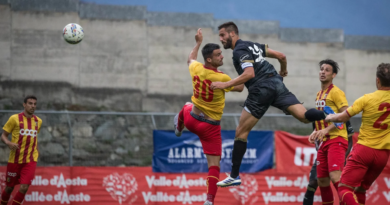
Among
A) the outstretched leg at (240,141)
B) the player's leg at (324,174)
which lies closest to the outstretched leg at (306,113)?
the outstretched leg at (240,141)

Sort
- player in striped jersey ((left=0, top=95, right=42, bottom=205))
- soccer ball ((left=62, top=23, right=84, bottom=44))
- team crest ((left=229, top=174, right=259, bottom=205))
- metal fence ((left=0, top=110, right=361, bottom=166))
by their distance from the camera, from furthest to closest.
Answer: metal fence ((left=0, top=110, right=361, bottom=166)) → team crest ((left=229, top=174, right=259, bottom=205)) → soccer ball ((left=62, top=23, right=84, bottom=44)) → player in striped jersey ((left=0, top=95, right=42, bottom=205))

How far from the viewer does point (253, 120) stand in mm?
6691

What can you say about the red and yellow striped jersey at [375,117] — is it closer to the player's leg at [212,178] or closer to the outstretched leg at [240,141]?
the outstretched leg at [240,141]

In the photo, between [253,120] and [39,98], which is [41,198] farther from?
[39,98]

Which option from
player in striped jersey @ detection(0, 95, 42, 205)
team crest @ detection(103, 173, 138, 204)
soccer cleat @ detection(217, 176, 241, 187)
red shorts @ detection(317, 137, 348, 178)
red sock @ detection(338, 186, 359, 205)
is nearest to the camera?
red sock @ detection(338, 186, 359, 205)

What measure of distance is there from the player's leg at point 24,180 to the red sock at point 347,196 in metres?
6.68

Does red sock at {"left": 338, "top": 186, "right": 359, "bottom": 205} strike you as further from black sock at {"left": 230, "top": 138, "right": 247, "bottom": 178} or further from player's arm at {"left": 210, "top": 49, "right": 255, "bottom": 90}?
player's arm at {"left": 210, "top": 49, "right": 255, "bottom": 90}

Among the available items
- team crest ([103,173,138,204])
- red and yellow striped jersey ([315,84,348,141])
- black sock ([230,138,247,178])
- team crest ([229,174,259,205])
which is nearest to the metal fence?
team crest ([103,173,138,204])

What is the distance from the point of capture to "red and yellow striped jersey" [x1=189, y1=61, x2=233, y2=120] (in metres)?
7.14

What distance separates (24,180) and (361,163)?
23.1ft

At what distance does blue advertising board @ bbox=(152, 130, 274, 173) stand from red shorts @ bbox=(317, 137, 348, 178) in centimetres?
410

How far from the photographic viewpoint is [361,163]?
623 cm

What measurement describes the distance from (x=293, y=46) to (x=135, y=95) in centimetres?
891

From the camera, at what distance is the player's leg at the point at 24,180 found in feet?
31.8
